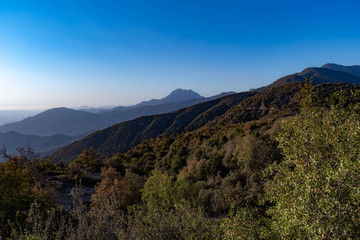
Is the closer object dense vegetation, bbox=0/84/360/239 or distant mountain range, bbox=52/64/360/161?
dense vegetation, bbox=0/84/360/239

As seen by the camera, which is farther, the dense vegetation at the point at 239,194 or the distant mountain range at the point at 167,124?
the distant mountain range at the point at 167,124

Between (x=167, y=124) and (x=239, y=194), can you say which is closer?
(x=239, y=194)

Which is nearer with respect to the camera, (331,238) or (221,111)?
(331,238)

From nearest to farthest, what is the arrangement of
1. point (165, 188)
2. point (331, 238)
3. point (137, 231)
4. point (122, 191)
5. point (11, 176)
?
point (331, 238) < point (137, 231) < point (165, 188) < point (11, 176) < point (122, 191)

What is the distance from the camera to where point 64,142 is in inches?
7840

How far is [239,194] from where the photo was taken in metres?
11.2

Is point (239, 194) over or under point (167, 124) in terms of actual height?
over

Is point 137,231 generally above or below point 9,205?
above

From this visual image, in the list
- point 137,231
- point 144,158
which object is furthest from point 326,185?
point 144,158

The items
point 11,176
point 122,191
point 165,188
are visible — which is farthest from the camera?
point 122,191

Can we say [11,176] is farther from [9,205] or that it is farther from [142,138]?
[142,138]

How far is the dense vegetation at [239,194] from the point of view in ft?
12.2

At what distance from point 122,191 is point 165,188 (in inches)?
190

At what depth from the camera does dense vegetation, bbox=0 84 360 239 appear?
3.72 meters
